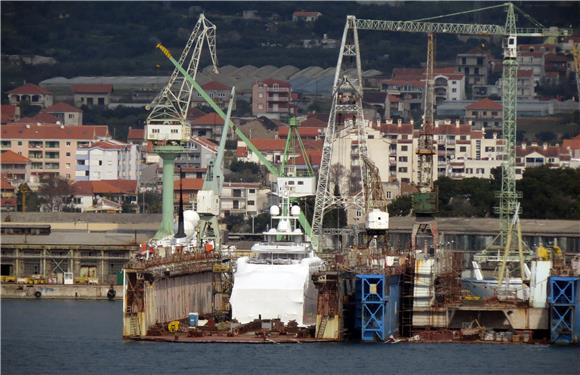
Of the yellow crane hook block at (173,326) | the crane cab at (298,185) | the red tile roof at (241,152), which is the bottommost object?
the yellow crane hook block at (173,326)

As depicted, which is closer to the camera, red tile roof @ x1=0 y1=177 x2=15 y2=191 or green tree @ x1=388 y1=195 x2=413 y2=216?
green tree @ x1=388 y1=195 x2=413 y2=216

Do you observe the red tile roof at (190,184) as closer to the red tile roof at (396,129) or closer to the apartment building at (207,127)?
the red tile roof at (396,129)

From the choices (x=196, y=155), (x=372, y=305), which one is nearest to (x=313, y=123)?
(x=196, y=155)

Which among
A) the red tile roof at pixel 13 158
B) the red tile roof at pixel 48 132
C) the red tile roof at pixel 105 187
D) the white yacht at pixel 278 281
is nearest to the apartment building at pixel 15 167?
the red tile roof at pixel 13 158

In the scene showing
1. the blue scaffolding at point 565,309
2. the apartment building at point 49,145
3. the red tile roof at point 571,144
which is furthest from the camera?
the apartment building at point 49,145

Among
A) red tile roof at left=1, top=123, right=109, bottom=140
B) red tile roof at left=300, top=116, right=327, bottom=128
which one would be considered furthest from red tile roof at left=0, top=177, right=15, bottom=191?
red tile roof at left=300, top=116, right=327, bottom=128

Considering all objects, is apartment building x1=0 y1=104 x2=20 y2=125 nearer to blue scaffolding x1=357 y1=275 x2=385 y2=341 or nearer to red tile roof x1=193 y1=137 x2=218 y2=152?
→ red tile roof x1=193 y1=137 x2=218 y2=152
